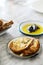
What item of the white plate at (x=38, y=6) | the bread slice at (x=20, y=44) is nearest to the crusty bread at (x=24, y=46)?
the bread slice at (x=20, y=44)

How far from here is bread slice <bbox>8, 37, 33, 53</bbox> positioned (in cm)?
71

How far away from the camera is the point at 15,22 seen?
102 centimetres

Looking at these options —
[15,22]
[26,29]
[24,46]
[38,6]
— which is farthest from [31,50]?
[38,6]

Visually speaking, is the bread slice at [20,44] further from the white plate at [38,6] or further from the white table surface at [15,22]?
the white plate at [38,6]

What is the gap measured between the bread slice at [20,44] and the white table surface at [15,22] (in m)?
0.03

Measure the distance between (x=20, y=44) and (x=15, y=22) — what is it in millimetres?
306

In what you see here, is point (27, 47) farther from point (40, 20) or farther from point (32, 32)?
point (40, 20)

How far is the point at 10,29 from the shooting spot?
941 mm

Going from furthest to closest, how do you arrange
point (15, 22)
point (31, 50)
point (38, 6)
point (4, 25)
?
point (38, 6)
point (15, 22)
point (4, 25)
point (31, 50)

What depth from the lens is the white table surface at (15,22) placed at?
27.1 inches

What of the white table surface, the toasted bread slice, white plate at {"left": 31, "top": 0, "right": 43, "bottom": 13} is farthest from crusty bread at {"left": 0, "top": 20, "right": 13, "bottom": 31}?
white plate at {"left": 31, "top": 0, "right": 43, "bottom": 13}

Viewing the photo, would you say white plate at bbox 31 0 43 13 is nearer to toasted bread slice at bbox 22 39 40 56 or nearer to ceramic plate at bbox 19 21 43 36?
ceramic plate at bbox 19 21 43 36

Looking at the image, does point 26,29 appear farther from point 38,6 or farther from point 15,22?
point 38,6

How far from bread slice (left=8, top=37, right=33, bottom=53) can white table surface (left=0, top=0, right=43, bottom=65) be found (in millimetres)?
35
